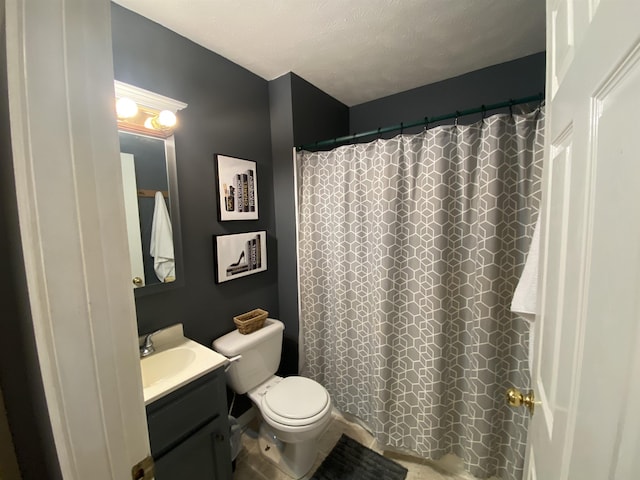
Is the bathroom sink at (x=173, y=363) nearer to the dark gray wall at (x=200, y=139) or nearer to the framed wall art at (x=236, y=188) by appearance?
the dark gray wall at (x=200, y=139)

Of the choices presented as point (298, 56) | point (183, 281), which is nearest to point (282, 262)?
point (183, 281)

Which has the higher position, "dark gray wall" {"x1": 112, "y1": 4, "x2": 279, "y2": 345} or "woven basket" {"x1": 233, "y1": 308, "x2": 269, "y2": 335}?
"dark gray wall" {"x1": 112, "y1": 4, "x2": 279, "y2": 345}

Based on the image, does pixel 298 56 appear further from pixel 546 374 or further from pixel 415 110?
pixel 546 374

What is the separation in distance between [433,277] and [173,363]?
1.44 m

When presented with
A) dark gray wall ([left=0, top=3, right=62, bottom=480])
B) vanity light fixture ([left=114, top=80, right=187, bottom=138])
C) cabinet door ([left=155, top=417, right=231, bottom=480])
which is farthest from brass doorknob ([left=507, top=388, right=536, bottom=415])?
vanity light fixture ([left=114, top=80, right=187, bottom=138])

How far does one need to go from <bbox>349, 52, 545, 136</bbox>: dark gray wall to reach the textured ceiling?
75 millimetres

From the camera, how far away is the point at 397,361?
1.51 m

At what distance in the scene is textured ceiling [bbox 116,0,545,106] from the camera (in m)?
1.21

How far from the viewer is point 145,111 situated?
1258 mm

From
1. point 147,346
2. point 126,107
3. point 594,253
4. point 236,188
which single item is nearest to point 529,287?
point 594,253

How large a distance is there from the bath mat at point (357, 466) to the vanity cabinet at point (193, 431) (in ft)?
1.90

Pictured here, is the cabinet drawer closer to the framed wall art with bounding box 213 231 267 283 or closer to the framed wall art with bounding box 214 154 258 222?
the framed wall art with bounding box 213 231 267 283

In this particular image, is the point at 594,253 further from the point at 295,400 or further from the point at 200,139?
the point at 200,139

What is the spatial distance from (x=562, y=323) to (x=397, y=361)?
46.4 inches
